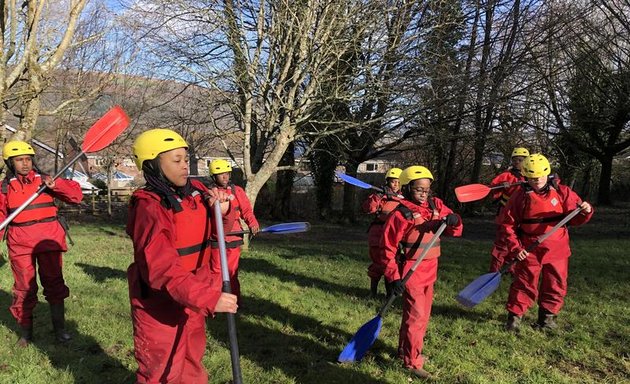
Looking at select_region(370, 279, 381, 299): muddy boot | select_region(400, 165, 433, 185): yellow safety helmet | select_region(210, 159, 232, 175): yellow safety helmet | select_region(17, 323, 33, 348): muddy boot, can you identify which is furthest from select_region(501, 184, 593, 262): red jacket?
select_region(17, 323, 33, 348): muddy boot

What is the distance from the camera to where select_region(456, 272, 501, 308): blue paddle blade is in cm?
471

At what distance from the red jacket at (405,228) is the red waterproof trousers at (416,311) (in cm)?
16

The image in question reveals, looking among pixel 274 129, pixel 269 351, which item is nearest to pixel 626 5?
pixel 274 129

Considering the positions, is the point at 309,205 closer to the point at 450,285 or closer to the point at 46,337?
the point at 450,285

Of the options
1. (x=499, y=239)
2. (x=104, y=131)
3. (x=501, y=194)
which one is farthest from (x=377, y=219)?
(x=104, y=131)

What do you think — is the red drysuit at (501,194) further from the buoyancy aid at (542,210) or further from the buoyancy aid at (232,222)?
the buoyancy aid at (232,222)

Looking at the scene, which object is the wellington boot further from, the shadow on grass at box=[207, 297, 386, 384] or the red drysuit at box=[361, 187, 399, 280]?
the red drysuit at box=[361, 187, 399, 280]

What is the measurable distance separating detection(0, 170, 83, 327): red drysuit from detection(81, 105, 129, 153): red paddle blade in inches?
19.1

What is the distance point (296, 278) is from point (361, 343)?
3459 mm

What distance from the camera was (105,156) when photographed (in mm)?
20359

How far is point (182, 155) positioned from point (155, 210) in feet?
1.26

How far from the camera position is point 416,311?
13.9 feet

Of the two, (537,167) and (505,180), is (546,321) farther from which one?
(505,180)

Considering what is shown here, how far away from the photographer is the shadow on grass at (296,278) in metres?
7.12
